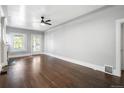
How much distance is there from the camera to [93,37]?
3381 millimetres

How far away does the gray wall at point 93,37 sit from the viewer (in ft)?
9.02

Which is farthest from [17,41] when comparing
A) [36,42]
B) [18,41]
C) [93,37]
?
[93,37]

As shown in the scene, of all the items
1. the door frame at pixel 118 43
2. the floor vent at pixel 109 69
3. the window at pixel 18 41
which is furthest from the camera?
the window at pixel 18 41

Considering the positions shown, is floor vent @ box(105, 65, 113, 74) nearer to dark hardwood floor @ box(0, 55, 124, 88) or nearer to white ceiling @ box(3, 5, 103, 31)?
dark hardwood floor @ box(0, 55, 124, 88)

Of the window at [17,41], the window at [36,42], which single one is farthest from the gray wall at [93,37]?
the window at [17,41]

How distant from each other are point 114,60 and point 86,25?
76.1 inches

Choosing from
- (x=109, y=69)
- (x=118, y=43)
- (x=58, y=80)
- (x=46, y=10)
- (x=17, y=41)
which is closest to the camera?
(x=58, y=80)

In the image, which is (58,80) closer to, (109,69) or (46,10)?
(109,69)

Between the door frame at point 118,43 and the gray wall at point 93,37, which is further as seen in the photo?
the gray wall at point 93,37

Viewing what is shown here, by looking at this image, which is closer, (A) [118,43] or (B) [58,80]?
(B) [58,80]

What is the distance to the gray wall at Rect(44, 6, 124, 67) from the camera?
2748mm

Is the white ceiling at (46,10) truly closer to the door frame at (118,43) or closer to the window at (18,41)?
the door frame at (118,43)
